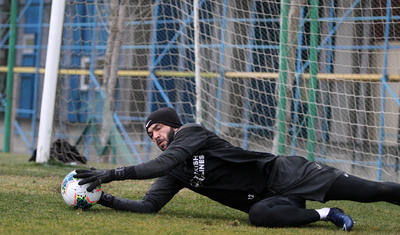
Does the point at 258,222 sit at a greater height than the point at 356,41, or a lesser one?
lesser

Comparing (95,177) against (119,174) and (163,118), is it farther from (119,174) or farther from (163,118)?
(163,118)

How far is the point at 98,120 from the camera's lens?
35.7 feet

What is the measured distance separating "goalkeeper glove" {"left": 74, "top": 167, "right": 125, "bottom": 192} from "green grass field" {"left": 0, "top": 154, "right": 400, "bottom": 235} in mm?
234

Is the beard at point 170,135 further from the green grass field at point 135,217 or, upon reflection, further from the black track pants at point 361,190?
the black track pants at point 361,190

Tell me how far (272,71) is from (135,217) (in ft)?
14.0

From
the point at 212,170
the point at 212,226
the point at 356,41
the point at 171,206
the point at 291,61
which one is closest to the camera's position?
the point at 212,226

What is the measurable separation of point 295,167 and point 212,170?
1.90 ft

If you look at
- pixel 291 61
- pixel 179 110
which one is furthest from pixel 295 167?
pixel 179 110

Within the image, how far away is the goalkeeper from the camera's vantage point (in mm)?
4066

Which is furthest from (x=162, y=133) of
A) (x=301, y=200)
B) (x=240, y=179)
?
(x=301, y=200)

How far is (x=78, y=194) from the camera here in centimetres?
430

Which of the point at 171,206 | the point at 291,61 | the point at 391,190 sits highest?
the point at 291,61

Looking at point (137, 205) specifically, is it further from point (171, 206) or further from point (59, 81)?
point (59, 81)

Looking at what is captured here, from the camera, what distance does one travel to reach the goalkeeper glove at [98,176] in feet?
13.2
